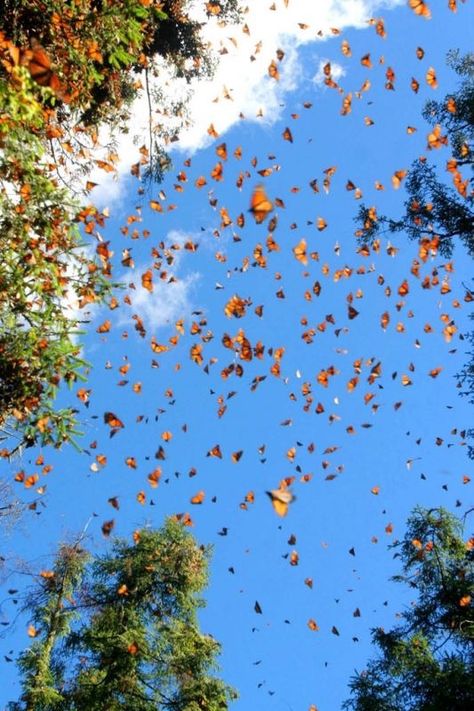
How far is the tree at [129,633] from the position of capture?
10.6 meters

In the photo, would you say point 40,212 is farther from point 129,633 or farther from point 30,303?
point 129,633

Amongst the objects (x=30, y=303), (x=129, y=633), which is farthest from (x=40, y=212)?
(x=129, y=633)

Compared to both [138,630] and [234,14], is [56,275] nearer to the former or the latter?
[138,630]

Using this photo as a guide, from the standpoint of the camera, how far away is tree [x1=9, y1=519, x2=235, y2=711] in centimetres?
1055

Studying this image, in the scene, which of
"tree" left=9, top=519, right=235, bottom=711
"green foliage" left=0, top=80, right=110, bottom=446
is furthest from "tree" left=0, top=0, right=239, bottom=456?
"tree" left=9, top=519, right=235, bottom=711

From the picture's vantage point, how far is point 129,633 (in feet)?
36.1

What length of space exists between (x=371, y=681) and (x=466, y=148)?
456 inches

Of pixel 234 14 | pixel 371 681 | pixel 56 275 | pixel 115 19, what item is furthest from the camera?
pixel 234 14

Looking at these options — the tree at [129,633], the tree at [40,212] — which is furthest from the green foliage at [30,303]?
the tree at [129,633]

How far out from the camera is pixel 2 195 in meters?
6.13

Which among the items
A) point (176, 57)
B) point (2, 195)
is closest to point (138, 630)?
point (2, 195)

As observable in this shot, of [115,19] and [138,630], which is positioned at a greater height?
[115,19]

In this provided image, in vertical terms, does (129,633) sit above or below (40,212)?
below

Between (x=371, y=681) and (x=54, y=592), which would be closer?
(x=371, y=681)
